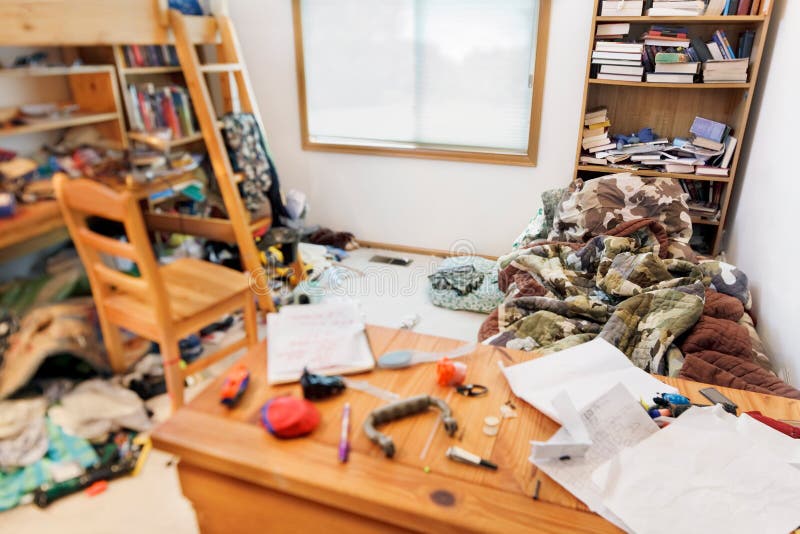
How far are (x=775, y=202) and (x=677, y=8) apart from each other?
38.5 inches

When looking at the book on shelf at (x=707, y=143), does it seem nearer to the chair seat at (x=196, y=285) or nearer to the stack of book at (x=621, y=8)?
the stack of book at (x=621, y=8)

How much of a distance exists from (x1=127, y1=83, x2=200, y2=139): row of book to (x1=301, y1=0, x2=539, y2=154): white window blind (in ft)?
6.79

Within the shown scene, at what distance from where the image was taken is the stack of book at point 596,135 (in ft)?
8.51

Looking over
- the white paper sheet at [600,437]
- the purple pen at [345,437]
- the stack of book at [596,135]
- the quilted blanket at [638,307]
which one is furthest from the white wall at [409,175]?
the purple pen at [345,437]

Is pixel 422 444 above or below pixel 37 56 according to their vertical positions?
below

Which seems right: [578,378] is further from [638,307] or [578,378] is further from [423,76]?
[423,76]

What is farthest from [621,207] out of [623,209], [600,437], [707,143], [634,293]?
[600,437]

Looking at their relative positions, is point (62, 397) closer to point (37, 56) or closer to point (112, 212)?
point (112, 212)

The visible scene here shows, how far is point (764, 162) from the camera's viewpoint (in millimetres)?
2137

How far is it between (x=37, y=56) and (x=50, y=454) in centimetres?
67

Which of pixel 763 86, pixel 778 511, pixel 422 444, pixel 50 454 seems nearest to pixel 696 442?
pixel 778 511

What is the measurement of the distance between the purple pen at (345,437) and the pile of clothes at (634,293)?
801 mm

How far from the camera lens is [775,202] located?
194 centimetres

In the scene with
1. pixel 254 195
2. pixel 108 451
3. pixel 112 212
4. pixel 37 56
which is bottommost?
pixel 108 451
